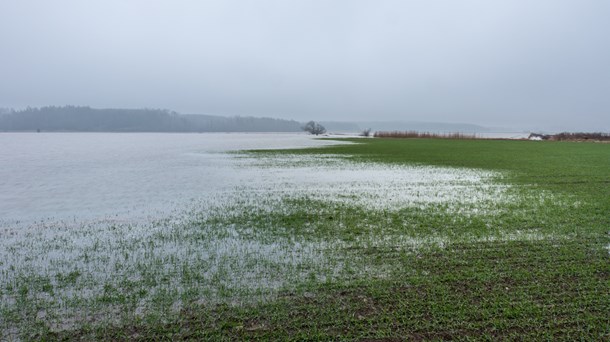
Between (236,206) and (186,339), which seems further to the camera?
(236,206)

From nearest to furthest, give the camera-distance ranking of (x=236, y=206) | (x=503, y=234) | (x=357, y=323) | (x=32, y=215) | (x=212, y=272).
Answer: (x=357, y=323) → (x=212, y=272) → (x=503, y=234) → (x=32, y=215) → (x=236, y=206)

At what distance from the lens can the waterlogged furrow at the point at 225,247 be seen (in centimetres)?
540

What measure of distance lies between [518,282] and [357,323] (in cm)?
299

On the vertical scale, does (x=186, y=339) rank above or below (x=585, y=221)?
below

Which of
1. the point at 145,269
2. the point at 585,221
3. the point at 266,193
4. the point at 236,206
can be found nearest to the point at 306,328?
the point at 145,269

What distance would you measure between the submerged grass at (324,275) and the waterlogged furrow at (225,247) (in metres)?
0.04

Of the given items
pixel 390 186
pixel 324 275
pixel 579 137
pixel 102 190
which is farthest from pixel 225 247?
pixel 579 137

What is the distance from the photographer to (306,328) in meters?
4.54

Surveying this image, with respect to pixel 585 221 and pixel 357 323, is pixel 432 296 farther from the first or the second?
pixel 585 221

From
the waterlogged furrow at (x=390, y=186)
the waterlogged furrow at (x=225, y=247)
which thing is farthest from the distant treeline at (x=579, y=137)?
the waterlogged furrow at (x=225, y=247)

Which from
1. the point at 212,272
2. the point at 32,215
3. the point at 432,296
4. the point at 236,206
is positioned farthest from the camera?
the point at 236,206

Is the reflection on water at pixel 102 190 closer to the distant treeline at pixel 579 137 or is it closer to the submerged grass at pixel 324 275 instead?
the submerged grass at pixel 324 275

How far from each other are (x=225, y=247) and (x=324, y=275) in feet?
8.82

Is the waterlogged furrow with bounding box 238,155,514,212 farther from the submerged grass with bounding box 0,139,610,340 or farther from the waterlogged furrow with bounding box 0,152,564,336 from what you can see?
the submerged grass with bounding box 0,139,610,340
